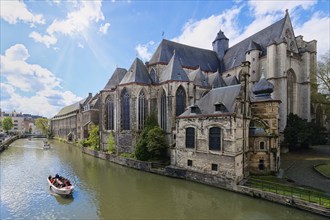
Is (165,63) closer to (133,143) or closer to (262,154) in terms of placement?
(133,143)

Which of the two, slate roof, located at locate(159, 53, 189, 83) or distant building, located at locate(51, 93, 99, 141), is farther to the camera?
distant building, located at locate(51, 93, 99, 141)

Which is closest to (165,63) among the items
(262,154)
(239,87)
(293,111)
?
(239,87)

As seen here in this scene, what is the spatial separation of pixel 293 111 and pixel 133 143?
87.1 feet

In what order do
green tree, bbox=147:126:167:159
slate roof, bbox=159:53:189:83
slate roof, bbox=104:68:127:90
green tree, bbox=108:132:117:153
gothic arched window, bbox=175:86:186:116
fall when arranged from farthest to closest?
slate roof, bbox=104:68:127:90 → green tree, bbox=108:132:117:153 → gothic arched window, bbox=175:86:186:116 → slate roof, bbox=159:53:189:83 → green tree, bbox=147:126:167:159

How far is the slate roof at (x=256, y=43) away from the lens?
3048cm

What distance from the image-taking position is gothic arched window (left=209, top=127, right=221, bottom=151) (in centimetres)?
1672

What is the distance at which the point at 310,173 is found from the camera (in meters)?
18.4

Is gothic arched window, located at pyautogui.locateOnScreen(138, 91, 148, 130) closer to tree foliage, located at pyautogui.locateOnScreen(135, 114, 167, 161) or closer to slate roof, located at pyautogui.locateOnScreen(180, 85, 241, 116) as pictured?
tree foliage, located at pyautogui.locateOnScreen(135, 114, 167, 161)

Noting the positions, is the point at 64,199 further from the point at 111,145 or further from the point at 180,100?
the point at 180,100

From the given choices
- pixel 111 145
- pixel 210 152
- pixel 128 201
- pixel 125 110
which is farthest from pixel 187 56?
pixel 128 201

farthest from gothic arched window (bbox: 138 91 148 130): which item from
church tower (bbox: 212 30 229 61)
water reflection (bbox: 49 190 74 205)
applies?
church tower (bbox: 212 30 229 61)

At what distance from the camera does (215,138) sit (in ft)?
55.6

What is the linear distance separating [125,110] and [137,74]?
18.5 ft

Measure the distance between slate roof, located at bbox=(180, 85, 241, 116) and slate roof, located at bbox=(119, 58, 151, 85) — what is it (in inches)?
422
